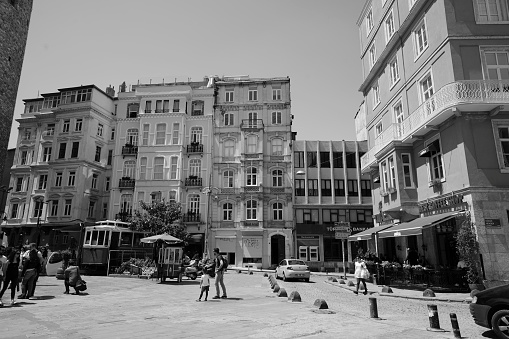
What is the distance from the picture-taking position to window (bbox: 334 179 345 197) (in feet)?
133

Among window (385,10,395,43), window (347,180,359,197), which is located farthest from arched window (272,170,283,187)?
window (385,10,395,43)

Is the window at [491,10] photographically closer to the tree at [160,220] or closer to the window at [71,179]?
the tree at [160,220]

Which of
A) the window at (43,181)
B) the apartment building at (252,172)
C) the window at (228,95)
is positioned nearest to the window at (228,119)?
the apartment building at (252,172)

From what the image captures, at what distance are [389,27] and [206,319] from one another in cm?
2362

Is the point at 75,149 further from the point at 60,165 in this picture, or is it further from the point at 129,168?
the point at 129,168

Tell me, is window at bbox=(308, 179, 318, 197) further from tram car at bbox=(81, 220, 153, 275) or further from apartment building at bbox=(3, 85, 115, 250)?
apartment building at bbox=(3, 85, 115, 250)

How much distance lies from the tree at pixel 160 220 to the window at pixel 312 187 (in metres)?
14.7

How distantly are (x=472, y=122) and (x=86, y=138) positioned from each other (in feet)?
126

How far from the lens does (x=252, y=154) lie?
40188 mm

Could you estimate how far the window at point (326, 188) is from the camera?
1591 inches

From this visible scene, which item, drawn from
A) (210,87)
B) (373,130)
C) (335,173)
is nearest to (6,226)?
(210,87)

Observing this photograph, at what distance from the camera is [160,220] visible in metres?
33.7

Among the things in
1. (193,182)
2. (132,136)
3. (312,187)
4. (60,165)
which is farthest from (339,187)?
(60,165)

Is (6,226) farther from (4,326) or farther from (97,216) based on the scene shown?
(4,326)
